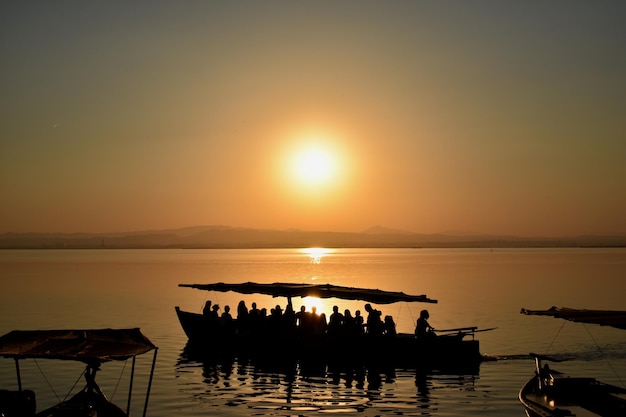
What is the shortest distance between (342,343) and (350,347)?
1.42ft

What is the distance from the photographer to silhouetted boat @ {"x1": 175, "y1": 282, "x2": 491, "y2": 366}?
103ft

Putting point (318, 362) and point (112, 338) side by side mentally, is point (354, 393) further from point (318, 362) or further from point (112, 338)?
point (112, 338)

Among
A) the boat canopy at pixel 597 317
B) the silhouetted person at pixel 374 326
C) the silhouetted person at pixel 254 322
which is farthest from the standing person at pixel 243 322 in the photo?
the boat canopy at pixel 597 317

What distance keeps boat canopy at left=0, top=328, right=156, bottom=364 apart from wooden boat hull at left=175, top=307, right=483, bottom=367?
14.8 m

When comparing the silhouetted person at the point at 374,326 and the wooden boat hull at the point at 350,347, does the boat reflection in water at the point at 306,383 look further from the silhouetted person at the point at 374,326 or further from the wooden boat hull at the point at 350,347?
the silhouetted person at the point at 374,326

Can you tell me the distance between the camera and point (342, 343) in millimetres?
33000

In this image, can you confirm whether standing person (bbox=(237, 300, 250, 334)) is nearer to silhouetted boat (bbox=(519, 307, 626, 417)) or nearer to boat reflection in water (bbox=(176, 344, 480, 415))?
boat reflection in water (bbox=(176, 344, 480, 415))

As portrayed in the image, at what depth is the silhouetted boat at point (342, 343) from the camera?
103ft

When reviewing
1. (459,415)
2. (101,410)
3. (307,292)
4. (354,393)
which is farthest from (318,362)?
(101,410)

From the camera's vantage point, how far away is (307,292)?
112 ft

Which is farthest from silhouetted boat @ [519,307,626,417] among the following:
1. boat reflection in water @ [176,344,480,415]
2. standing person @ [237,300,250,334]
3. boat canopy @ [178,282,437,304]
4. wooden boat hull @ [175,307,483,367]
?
standing person @ [237,300,250,334]

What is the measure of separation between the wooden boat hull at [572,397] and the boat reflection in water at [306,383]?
419cm

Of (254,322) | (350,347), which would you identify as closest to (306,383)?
(350,347)

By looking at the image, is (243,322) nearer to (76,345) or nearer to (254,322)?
(254,322)
